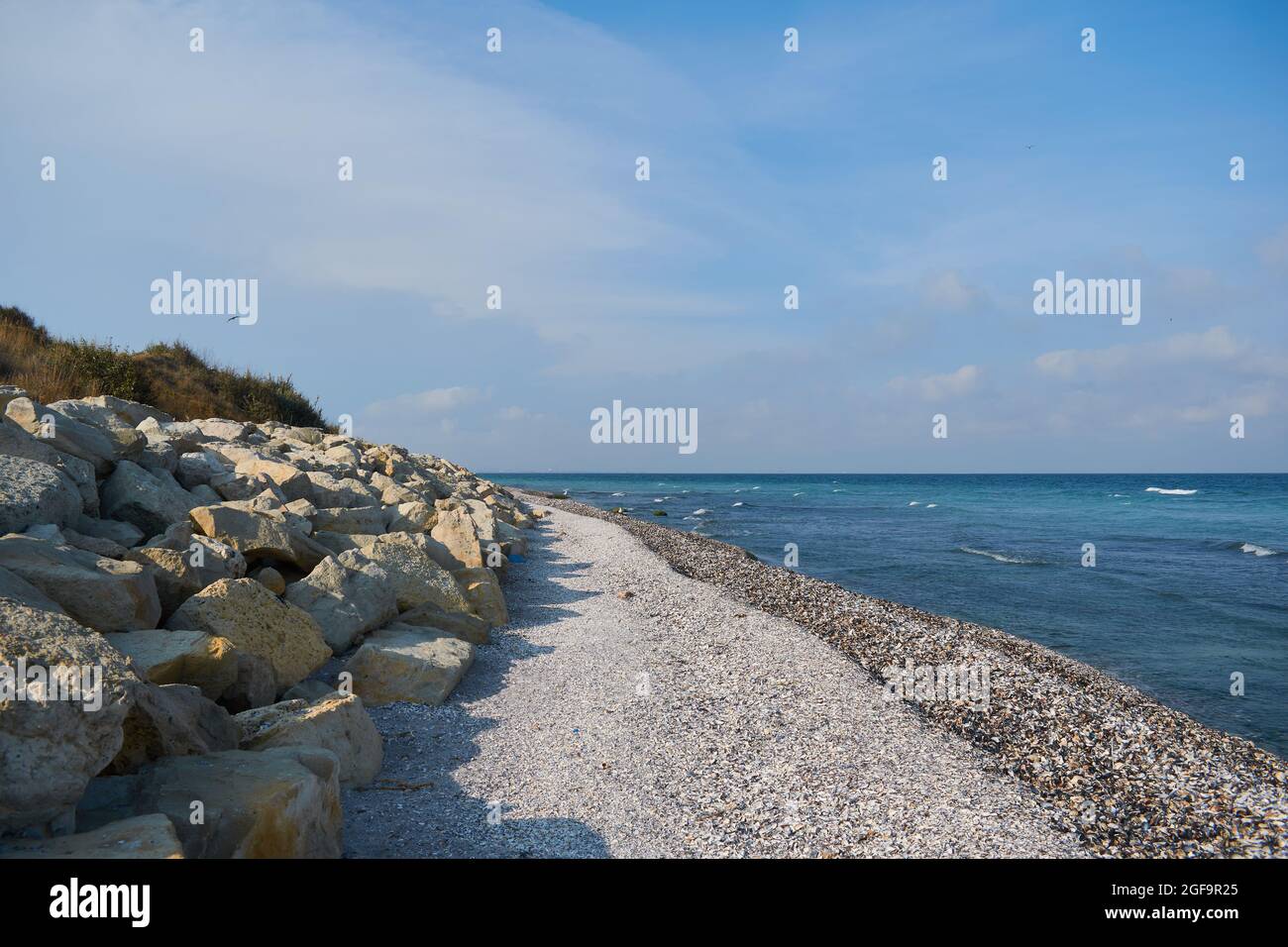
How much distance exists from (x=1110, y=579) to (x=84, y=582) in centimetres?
2479

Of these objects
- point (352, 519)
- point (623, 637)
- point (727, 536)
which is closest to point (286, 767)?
point (623, 637)

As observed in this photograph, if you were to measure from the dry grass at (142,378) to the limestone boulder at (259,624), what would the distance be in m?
12.7

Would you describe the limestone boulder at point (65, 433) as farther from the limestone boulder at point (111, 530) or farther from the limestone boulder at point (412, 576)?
the limestone boulder at point (412, 576)

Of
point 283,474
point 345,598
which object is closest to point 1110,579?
point 345,598

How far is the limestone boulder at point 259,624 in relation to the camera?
6.86 m

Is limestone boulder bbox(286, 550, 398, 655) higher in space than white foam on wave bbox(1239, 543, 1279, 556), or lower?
higher

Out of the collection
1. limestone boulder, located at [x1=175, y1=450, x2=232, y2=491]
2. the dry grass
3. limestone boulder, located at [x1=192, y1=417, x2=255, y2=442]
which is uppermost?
the dry grass

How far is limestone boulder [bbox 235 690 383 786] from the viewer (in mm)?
5656

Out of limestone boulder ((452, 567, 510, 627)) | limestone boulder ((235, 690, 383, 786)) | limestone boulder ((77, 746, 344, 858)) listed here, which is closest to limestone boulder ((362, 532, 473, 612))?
limestone boulder ((452, 567, 510, 627))

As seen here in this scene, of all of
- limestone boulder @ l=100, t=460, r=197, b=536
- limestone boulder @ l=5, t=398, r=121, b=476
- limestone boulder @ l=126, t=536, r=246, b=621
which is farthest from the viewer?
limestone boulder @ l=100, t=460, r=197, b=536

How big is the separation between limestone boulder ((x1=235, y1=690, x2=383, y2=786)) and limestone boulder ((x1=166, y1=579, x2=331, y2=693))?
89 cm

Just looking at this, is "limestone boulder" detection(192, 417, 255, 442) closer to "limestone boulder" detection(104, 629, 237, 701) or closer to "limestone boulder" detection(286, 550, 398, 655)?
"limestone boulder" detection(286, 550, 398, 655)
